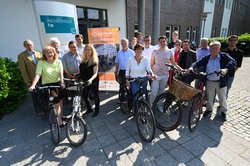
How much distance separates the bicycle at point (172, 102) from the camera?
2944mm

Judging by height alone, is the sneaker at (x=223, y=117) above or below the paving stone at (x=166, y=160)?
above

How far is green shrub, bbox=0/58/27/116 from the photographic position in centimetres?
411

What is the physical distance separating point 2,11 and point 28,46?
3.18 meters

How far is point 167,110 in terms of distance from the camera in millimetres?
3428

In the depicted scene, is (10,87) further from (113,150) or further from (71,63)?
(113,150)

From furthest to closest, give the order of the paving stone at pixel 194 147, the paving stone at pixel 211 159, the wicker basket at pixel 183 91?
1. the wicker basket at pixel 183 91
2. the paving stone at pixel 194 147
3. the paving stone at pixel 211 159

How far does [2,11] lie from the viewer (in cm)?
558

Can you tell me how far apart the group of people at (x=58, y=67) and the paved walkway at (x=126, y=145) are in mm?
612

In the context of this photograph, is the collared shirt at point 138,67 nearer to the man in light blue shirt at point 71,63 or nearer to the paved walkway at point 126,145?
the paved walkway at point 126,145

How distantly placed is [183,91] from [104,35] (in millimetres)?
3413

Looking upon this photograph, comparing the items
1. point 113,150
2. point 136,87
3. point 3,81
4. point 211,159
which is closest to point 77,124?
point 113,150

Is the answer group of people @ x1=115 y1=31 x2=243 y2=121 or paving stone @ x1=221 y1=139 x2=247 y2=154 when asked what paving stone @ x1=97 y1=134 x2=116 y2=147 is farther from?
paving stone @ x1=221 y1=139 x2=247 y2=154

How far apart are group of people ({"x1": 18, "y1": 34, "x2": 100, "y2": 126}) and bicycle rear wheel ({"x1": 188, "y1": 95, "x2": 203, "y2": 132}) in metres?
2.04

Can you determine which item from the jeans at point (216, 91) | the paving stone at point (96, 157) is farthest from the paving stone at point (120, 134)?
the jeans at point (216, 91)
